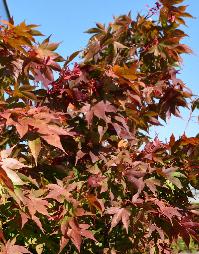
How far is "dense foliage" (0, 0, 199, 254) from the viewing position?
2043mm

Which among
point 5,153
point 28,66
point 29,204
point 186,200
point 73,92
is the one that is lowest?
point 186,200

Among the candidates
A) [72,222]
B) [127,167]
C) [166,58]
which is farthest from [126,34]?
[72,222]

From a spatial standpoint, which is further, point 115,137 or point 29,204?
point 115,137

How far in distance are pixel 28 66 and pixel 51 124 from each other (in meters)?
0.56

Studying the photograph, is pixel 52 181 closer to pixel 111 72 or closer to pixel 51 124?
pixel 51 124

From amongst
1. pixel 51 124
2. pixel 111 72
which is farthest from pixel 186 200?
pixel 51 124

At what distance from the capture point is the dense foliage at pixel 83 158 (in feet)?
6.70

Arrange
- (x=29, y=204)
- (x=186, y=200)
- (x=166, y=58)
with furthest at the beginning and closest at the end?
(x=166, y=58) → (x=186, y=200) → (x=29, y=204)

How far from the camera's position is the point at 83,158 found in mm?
2504

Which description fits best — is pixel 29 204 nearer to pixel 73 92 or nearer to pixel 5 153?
pixel 5 153

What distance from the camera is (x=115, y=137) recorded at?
105 inches

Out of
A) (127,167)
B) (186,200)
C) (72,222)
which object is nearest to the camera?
(72,222)

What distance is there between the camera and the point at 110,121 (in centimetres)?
233

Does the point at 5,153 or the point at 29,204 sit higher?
the point at 5,153
